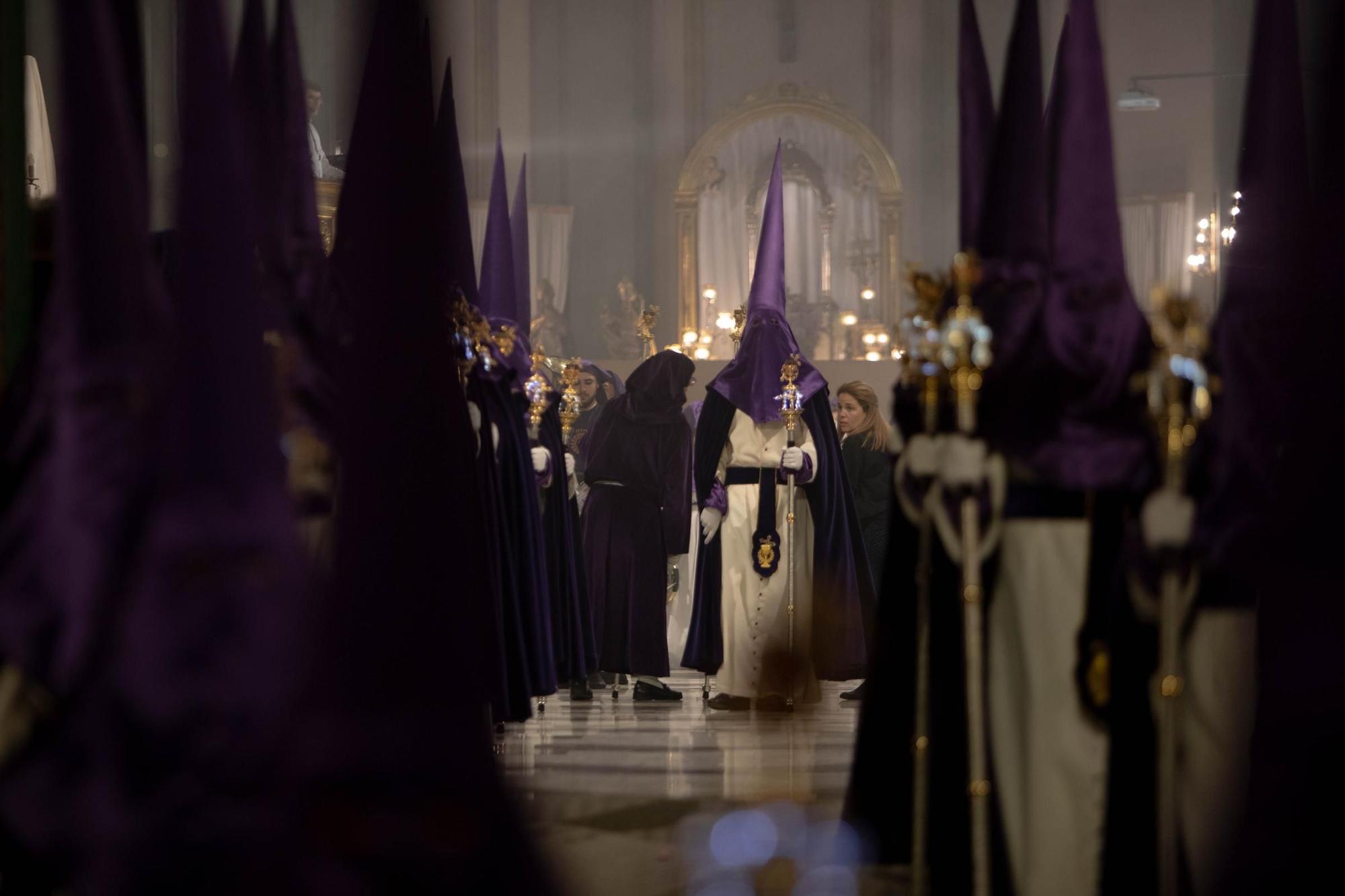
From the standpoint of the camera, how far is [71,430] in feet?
9.97

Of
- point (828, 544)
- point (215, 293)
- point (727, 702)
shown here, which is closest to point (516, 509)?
point (828, 544)

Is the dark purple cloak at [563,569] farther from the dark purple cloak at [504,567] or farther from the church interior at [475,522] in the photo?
the church interior at [475,522]

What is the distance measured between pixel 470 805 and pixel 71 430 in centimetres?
112

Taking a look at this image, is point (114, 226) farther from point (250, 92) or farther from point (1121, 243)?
point (1121, 243)

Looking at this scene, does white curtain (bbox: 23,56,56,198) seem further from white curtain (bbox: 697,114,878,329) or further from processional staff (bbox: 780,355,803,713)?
white curtain (bbox: 697,114,878,329)

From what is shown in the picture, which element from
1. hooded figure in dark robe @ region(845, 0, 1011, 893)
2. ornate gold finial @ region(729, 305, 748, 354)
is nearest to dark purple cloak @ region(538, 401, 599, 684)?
ornate gold finial @ region(729, 305, 748, 354)

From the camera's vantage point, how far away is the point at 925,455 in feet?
11.8

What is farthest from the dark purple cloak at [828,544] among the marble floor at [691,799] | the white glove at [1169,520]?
the white glove at [1169,520]

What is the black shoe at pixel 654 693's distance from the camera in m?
9.40

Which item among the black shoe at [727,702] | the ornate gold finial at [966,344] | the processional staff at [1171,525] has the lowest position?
the black shoe at [727,702]

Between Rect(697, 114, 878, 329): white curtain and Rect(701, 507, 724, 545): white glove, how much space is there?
33.6 feet

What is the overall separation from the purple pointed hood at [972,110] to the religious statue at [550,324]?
14.7 m

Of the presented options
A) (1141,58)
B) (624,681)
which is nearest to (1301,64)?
(624,681)

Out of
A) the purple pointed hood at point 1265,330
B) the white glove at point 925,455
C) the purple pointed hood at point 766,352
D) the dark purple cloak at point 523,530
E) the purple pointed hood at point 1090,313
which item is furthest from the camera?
the purple pointed hood at point 766,352
